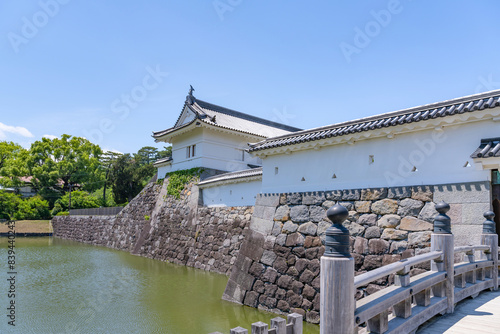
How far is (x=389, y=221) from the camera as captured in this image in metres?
6.48

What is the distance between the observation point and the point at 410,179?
6.51 metres

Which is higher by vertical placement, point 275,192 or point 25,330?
point 275,192

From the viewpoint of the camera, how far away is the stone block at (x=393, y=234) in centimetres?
622

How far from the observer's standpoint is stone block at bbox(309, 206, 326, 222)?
765 cm

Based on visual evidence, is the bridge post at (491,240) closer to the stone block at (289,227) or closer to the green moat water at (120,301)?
the green moat water at (120,301)

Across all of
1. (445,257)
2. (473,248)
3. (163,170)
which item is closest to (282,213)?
(473,248)

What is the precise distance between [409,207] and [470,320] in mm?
2572

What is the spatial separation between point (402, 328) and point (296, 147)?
5.45m

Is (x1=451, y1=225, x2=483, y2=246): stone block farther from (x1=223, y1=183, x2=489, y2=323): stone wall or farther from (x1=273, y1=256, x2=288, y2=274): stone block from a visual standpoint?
(x1=273, y1=256, x2=288, y2=274): stone block

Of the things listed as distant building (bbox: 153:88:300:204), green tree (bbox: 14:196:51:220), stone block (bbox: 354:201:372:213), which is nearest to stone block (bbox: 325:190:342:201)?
stone block (bbox: 354:201:372:213)

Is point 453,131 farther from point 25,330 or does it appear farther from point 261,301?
point 25,330

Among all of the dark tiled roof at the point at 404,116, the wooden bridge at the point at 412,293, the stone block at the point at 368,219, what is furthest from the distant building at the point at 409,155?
the wooden bridge at the point at 412,293

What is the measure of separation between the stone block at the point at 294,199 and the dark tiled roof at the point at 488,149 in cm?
376

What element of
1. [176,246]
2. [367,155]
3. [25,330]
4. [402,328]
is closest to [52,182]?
[176,246]
